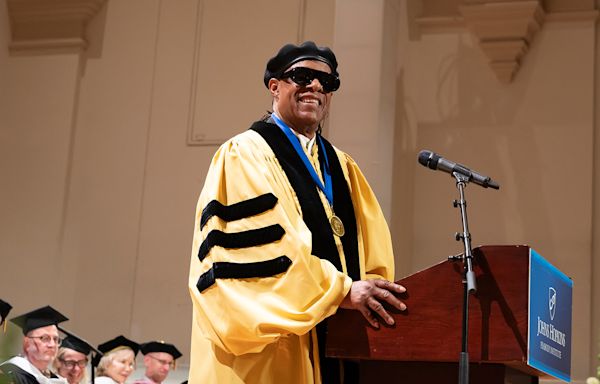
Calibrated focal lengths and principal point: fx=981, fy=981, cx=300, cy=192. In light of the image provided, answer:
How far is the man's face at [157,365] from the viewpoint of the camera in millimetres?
8320

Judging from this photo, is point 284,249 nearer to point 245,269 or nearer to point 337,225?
point 245,269

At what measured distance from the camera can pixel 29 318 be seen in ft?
24.1

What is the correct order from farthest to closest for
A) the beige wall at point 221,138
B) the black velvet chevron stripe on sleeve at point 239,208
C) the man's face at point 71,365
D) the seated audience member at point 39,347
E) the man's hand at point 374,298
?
the beige wall at point 221,138 < the man's face at point 71,365 < the seated audience member at point 39,347 < the black velvet chevron stripe on sleeve at point 239,208 < the man's hand at point 374,298

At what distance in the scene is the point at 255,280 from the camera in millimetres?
3281

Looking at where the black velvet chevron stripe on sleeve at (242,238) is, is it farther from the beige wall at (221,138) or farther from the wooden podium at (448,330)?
the beige wall at (221,138)

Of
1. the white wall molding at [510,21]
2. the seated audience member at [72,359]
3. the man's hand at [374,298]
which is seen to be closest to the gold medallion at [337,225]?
the man's hand at [374,298]

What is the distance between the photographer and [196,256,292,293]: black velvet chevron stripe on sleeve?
10.7 ft

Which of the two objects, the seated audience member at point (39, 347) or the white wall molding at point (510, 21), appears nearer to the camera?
the seated audience member at point (39, 347)

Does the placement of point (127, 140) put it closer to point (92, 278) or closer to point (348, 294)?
point (92, 278)

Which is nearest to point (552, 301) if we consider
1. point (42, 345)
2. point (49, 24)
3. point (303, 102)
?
point (303, 102)

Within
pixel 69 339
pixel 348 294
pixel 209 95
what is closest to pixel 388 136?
pixel 209 95

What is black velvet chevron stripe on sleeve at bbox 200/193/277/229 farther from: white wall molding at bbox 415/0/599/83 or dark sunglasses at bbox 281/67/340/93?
white wall molding at bbox 415/0/599/83

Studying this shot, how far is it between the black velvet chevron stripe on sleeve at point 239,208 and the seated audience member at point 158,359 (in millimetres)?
5084

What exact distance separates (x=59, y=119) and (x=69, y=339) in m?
2.91
